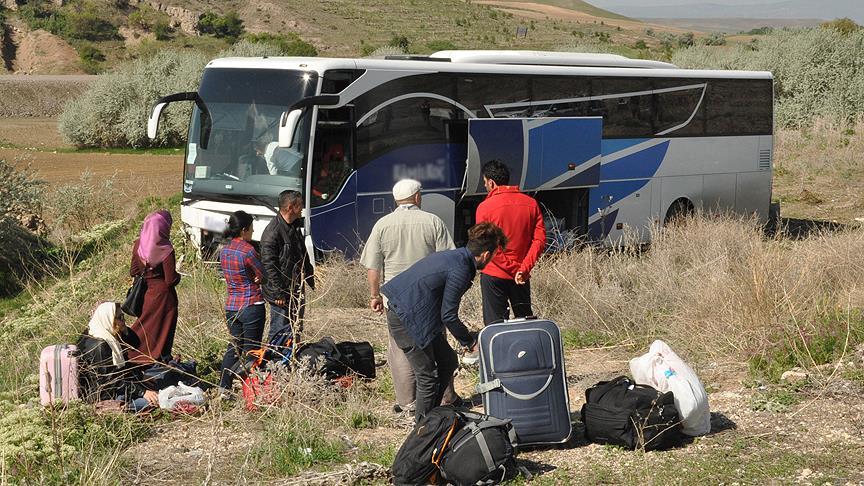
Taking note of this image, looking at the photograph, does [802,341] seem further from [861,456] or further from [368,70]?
[368,70]

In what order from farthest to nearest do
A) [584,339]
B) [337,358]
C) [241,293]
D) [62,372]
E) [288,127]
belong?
[288,127] → [584,339] → [241,293] → [337,358] → [62,372]

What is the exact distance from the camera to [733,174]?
58.1ft

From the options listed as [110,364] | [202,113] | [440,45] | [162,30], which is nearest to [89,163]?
[202,113]

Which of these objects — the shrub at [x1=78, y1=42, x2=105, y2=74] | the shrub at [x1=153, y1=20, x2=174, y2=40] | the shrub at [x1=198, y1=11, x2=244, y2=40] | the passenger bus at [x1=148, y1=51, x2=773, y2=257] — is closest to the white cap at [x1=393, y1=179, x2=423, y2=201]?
the passenger bus at [x1=148, y1=51, x2=773, y2=257]

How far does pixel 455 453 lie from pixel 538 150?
871 cm

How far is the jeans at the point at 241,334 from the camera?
808 centimetres

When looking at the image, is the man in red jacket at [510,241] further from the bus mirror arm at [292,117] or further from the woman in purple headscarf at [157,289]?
the bus mirror arm at [292,117]

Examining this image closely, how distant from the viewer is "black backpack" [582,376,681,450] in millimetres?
6457

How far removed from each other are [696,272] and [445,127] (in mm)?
4044

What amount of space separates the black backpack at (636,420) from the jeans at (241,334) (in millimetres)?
2860

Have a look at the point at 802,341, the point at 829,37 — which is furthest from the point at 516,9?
the point at 802,341

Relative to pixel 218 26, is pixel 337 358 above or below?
below

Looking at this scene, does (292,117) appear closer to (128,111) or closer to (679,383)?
(679,383)

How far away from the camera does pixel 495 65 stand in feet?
46.9
